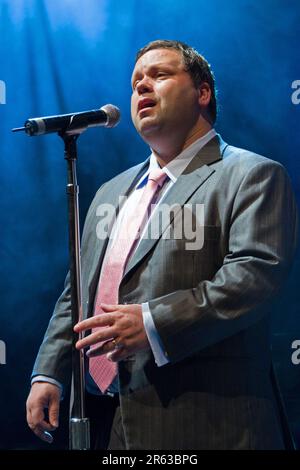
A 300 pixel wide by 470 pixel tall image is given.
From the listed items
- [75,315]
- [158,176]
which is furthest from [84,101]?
[75,315]

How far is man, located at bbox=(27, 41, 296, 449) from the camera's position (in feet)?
5.19

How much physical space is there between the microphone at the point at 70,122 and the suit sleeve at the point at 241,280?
401 millimetres

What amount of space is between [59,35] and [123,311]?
1.43 metres

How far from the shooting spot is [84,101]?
101 inches

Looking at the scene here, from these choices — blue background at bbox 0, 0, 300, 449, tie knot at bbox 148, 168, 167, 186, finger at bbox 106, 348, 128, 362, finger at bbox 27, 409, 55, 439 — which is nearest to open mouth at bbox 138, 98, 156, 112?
tie knot at bbox 148, 168, 167, 186

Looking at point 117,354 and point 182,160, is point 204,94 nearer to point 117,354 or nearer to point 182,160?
point 182,160

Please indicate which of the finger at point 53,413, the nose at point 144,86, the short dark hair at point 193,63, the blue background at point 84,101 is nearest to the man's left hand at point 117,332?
the finger at point 53,413

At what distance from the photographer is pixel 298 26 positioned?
8.28 feet

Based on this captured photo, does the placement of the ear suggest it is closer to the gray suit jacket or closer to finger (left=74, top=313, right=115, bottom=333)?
the gray suit jacket

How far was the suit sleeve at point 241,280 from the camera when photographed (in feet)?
5.18

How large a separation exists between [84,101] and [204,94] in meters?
0.62

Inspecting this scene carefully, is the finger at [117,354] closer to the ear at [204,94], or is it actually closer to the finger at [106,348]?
the finger at [106,348]

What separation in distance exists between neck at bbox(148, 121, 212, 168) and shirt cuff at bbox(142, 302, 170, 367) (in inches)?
24.7

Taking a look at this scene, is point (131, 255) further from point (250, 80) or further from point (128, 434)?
point (250, 80)
